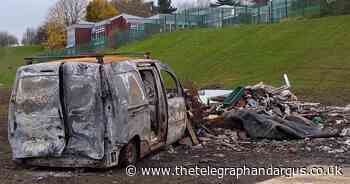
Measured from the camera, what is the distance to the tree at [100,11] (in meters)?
101

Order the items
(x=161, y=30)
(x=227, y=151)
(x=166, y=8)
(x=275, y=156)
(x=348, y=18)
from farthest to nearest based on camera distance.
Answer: (x=166, y=8) < (x=161, y=30) < (x=348, y=18) < (x=227, y=151) < (x=275, y=156)

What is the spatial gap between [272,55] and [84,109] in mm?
26427

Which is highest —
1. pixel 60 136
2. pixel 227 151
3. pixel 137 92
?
pixel 137 92

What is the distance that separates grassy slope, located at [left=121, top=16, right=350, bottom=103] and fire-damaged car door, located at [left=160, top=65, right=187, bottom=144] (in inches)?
375

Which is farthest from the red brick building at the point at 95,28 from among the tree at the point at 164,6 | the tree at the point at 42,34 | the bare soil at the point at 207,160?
the bare soil at the point at 207,160

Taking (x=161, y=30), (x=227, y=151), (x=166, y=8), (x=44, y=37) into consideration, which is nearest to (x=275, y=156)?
(x=227, y=151)

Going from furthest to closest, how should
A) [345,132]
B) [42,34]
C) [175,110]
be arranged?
[42,34] < [345,132] < [175,110]

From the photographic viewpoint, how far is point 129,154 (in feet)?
28.9

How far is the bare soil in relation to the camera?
26.2ft

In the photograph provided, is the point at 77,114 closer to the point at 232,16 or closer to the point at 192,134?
the point at 192,134

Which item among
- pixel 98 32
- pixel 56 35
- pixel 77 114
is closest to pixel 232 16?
pixel 98 32

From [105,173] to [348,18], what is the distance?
32522 millimetres

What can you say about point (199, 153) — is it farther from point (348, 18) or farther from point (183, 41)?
point (183, 41)

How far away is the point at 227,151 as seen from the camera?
34.7 feet
